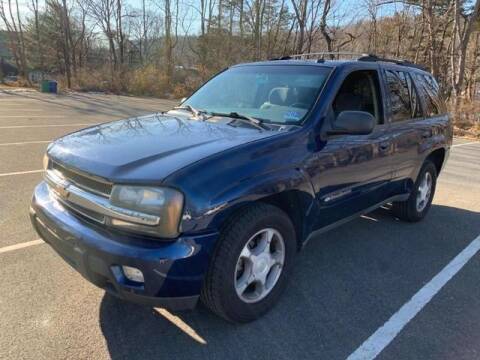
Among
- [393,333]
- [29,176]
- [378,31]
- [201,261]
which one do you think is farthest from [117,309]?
[378,31]

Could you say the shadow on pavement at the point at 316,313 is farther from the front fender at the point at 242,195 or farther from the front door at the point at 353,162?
the front fender at the point at 242,195

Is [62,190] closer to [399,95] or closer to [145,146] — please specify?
[145,146]

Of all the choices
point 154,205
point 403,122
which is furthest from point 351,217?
point 154,205

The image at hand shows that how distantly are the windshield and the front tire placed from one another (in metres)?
0.90

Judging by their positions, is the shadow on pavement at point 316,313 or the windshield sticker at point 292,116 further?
the windshield sticker at point 292,116

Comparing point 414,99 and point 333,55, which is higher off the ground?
point 333,55

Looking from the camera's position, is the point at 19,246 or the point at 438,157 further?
the point at 438,157

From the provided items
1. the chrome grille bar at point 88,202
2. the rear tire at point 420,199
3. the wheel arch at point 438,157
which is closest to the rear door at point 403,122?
the rear tire at point 420,199

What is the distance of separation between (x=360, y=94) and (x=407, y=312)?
1.92 m

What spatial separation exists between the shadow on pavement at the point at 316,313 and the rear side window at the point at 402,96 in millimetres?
1358

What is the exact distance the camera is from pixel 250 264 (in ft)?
9.16

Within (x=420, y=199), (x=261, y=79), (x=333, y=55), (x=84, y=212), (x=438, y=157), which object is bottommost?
(x=420, y=199)

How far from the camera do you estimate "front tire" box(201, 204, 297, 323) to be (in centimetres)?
253

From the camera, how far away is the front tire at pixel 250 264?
253 cm
